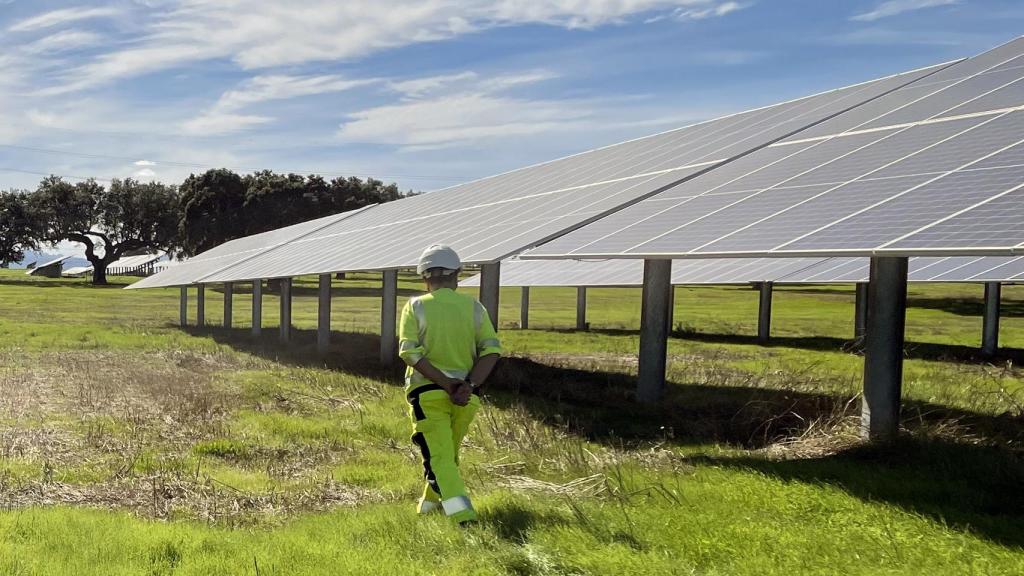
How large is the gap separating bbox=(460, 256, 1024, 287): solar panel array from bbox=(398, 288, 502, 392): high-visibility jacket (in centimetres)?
1762

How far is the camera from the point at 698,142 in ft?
68.7

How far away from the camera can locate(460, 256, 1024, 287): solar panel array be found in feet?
87.4

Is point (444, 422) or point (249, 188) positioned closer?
point (444, 422)

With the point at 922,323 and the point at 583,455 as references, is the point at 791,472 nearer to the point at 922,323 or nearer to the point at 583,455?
the point at 583,455

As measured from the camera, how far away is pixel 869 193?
432 inches

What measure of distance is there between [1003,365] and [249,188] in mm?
69696

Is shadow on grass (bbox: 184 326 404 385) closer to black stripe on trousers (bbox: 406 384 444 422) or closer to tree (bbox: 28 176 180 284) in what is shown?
black stripe on trousers (bbox: 406 384 444 422)

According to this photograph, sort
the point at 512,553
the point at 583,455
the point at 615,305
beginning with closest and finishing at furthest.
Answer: the point at 512,553, the point at 583,455, the point at 615,305

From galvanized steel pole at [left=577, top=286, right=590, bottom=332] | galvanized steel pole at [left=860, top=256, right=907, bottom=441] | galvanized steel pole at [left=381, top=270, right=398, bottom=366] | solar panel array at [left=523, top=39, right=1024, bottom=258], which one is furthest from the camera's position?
galvanized steel pole at [left=577, top=286, right=590, bottom=332]

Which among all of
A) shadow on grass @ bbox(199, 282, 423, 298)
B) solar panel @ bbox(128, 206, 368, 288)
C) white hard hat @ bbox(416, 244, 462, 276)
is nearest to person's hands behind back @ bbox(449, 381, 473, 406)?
white hard hat @ bbox(416, 244, 462, 276)

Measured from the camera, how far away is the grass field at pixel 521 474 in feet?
21.1

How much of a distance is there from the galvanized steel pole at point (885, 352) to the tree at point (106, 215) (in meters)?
85.3

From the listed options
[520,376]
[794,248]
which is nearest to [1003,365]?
[520,376]

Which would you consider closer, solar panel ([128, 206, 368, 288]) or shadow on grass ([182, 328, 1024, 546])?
shadow on grass ([182, 328, 1024, 546])
